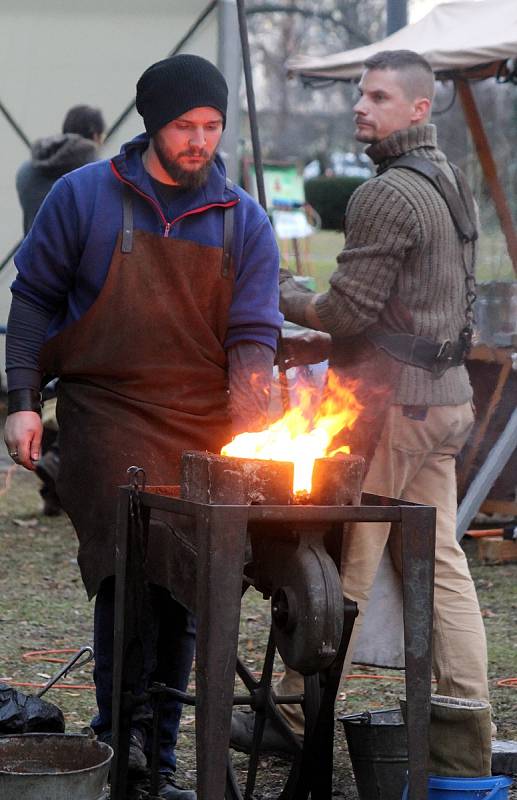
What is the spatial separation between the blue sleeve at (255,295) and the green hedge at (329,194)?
21.8 m

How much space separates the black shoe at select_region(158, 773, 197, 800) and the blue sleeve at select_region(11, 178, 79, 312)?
1366 mm

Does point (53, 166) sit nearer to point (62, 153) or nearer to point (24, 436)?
point (62, 153)

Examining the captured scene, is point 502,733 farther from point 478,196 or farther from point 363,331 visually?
point 478,196

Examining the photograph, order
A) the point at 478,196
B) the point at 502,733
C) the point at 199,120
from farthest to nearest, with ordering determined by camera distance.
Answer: the point at 478,196, the point at 502,733, the point at 199,120

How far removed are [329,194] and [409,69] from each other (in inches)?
866

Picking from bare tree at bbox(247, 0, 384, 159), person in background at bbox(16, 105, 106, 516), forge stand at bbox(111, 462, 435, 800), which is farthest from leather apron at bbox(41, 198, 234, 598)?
bare tree at bbox(247, 0, 384, 159)

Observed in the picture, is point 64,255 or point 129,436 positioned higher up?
point 64,255

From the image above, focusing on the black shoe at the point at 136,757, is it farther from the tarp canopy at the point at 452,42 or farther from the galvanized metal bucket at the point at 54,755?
the tarp canopy at the point at 452,42

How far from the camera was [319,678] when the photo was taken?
335cm

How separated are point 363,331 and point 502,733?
143 centimetres

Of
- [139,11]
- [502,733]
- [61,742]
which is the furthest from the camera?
[139,11]

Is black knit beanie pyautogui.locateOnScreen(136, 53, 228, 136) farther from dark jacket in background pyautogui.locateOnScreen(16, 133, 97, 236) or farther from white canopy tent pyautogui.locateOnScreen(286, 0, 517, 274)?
dark jacket in background pyautogui.locateOnScreen(16, 133, 97, 236)

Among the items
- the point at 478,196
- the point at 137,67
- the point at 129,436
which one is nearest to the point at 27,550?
the point at 137,67

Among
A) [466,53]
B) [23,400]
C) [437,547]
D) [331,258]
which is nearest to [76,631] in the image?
[437,547]
